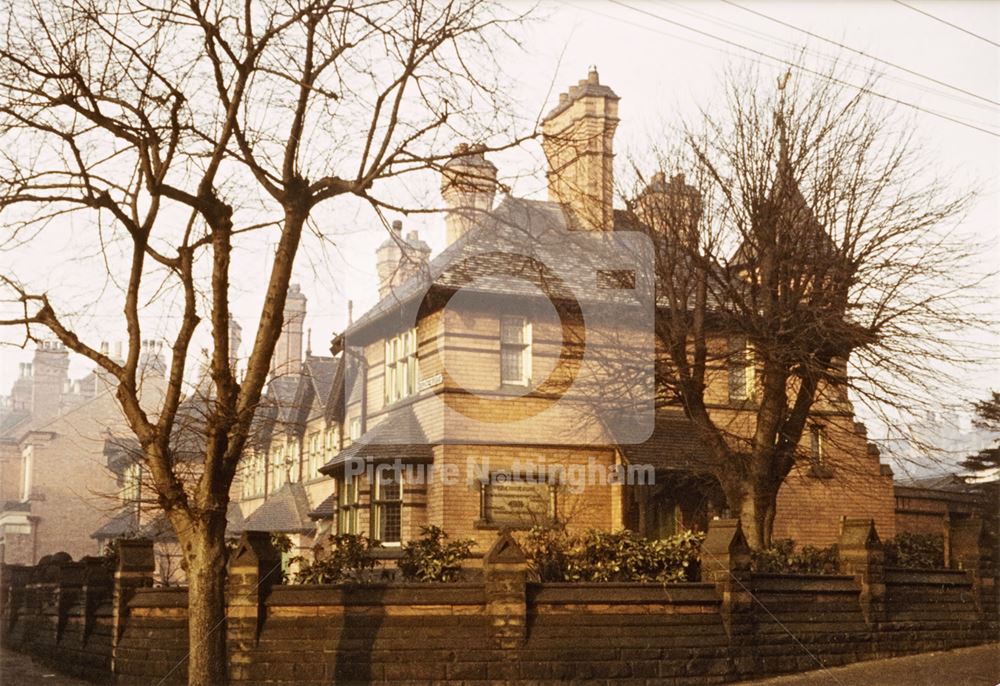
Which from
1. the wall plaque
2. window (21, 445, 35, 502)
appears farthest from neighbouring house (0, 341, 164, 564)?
the wall plaque

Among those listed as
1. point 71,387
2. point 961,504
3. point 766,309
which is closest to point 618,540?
point 766,309

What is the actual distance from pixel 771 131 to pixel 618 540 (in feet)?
32.2

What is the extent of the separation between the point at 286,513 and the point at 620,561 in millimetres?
23952

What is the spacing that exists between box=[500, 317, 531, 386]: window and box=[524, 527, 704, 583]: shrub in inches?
388

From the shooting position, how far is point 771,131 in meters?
22.2

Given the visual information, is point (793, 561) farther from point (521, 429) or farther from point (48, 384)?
point (48, 384)

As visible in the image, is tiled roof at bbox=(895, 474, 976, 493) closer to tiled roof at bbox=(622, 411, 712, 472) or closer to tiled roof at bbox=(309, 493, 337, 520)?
tiled roof at bbox=(622, 411, 712, 472)

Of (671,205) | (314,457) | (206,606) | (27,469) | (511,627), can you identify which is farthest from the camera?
(27,469)

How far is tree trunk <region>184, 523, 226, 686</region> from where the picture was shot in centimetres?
1184

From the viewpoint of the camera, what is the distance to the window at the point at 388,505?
26.5 meters

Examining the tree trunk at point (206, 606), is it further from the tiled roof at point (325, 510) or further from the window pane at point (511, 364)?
the tiled roof at point (325, 510)

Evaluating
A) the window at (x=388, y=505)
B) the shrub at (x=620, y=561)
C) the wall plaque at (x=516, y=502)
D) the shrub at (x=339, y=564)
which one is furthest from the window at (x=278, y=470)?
the shrub at (x=620, y=561)

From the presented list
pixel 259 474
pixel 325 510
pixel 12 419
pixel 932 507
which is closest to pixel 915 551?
pixel 932 507

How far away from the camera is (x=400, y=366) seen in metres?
29.2
